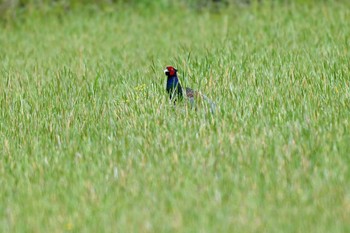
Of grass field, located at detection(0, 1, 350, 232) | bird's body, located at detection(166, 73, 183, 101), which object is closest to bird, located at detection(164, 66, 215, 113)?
bird's body, located at detection(166, 73, 183, 101)

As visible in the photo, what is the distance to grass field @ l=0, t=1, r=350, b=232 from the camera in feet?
A: 17.1

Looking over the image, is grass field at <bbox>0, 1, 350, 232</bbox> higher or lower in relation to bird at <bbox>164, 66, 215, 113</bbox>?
lower

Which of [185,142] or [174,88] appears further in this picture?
[174,88]

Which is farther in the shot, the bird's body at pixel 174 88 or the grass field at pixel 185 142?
the bird's body at pixel 174 88

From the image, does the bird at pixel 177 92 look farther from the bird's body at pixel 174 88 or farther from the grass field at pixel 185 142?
the grass field at pixel 185 142

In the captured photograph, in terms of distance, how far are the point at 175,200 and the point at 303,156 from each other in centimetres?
114

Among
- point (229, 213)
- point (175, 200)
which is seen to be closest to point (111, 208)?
point (175, 200)

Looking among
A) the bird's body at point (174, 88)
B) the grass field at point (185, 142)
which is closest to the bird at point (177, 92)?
the bird's body at point (174, 88)

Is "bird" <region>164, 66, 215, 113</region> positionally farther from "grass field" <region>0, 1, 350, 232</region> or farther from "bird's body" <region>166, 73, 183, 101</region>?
"grass field" <region>0, 1, 350, 232</region>

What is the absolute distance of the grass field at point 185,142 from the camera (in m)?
5.20

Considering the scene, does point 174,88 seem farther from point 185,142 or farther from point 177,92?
point 185,142

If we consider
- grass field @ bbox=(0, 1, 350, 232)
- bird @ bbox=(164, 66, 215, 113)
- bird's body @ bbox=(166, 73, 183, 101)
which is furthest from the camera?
bird's body @ bbox=(166, 73, 183, 101)

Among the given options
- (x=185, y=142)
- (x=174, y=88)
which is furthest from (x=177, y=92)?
(x=185, y=142)

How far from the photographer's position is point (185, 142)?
6496mm
